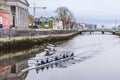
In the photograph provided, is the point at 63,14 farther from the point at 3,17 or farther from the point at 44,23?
the point at 3,17

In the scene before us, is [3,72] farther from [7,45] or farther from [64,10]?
[64,10]

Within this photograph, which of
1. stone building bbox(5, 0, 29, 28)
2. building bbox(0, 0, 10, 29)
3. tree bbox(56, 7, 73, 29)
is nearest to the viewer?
building bbox(0, 0, 10, 29)

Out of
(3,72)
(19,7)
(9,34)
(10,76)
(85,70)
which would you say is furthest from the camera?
(19,7)


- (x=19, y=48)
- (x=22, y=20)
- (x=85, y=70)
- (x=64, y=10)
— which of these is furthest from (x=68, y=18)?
(x=85, y=70)

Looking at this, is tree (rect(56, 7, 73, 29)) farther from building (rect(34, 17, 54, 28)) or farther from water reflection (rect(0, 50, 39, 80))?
water reflection (rect(0, 50, 39, 80))

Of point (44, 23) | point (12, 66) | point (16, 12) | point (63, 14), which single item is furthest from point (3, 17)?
point (44, 23)

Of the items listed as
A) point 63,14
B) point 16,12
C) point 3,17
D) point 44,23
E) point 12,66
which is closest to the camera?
point 12,66

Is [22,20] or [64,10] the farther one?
[64,10]

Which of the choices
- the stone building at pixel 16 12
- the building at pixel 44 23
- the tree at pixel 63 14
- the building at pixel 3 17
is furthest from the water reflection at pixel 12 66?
the tree at pixel 63 14

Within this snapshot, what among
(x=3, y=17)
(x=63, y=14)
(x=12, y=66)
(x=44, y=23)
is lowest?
(x=12, y=66)

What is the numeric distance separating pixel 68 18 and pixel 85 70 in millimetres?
96247

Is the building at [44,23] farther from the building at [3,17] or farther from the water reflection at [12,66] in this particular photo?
the water reflection at [12,66]

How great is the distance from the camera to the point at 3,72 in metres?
29.4

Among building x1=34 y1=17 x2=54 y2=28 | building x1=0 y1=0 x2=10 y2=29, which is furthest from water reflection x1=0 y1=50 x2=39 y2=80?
building x1=34 y1=17 x2=54 y2=28
